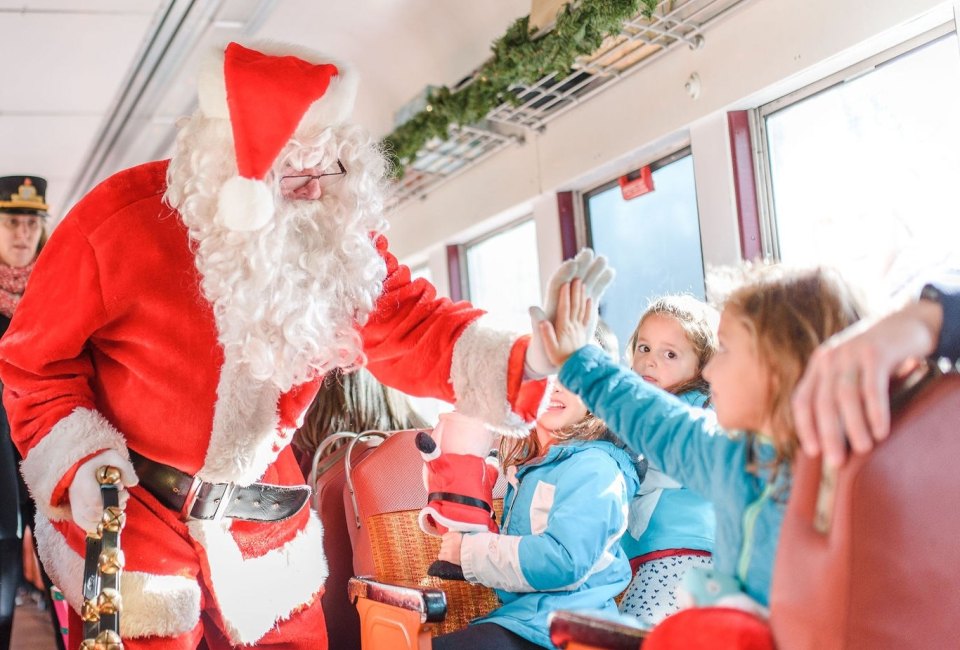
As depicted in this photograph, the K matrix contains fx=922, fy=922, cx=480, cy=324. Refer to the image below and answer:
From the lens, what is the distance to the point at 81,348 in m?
1.79

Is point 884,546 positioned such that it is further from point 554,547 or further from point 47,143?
point 47,143

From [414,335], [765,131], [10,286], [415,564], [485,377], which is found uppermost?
[765,131]

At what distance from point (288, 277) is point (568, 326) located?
24.4 inches

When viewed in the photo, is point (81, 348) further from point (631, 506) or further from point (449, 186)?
point (449, 186)

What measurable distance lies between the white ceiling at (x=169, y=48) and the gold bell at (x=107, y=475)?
336 centimetres

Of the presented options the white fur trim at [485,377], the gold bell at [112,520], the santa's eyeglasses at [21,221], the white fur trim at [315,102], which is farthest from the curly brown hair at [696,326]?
the santa's eyeglasses at [21,221]

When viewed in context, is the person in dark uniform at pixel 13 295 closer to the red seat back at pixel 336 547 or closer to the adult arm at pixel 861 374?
the red seat back at pixel 336 547

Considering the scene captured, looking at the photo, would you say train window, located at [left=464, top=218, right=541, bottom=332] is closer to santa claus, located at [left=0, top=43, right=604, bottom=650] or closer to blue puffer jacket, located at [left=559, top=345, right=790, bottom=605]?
santa claus, located at [left=0, top=43, right=604, bottom=650]

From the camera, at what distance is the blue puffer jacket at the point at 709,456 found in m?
1.17

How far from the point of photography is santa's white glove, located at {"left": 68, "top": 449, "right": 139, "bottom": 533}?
1.69 metres

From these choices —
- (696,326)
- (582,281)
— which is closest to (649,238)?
(696,326)

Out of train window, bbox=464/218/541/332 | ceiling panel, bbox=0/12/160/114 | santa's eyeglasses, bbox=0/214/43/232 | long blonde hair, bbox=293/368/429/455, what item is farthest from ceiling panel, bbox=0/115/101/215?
long blonde hair, bbox=293/368/429/455

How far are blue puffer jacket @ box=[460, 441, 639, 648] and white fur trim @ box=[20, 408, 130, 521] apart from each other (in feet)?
2.68

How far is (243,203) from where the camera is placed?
5.74 ft
